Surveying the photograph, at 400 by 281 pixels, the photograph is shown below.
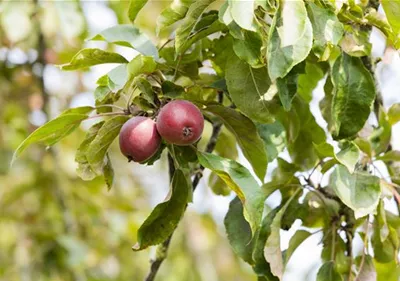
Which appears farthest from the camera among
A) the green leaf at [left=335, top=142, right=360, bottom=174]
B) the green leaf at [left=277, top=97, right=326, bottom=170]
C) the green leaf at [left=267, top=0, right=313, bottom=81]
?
the green leaf at [left=277, top=97, right=326, bottom=170]

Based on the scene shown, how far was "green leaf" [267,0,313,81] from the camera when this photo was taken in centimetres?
107

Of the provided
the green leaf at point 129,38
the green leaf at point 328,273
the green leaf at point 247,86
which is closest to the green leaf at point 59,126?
the green leaf at point 129,38

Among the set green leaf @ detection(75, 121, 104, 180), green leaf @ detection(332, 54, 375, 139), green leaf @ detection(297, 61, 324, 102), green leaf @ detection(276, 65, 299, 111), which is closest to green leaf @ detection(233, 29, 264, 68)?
green leaf @ detection(276, 65, 299, 111)

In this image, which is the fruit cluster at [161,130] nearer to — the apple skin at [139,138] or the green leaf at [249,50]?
the apple skin at [139,138]

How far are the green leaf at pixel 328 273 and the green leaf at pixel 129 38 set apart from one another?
48cm

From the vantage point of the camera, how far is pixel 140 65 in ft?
4.12

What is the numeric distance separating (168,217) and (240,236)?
17 centimetres

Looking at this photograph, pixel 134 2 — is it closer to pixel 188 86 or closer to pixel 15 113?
pixel 188 86

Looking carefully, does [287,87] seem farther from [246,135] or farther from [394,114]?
[394,114]

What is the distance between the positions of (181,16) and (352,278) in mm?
572

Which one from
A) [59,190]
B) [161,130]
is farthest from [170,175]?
[59,190]

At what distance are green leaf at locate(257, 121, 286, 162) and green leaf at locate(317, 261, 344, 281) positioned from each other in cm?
22

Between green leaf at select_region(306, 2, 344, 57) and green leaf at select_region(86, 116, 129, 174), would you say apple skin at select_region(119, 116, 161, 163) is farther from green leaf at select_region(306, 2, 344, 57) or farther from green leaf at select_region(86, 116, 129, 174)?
green leaf at select_region(306, 2, 344, 57)

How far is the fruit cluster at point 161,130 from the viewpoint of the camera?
4.07 ft
